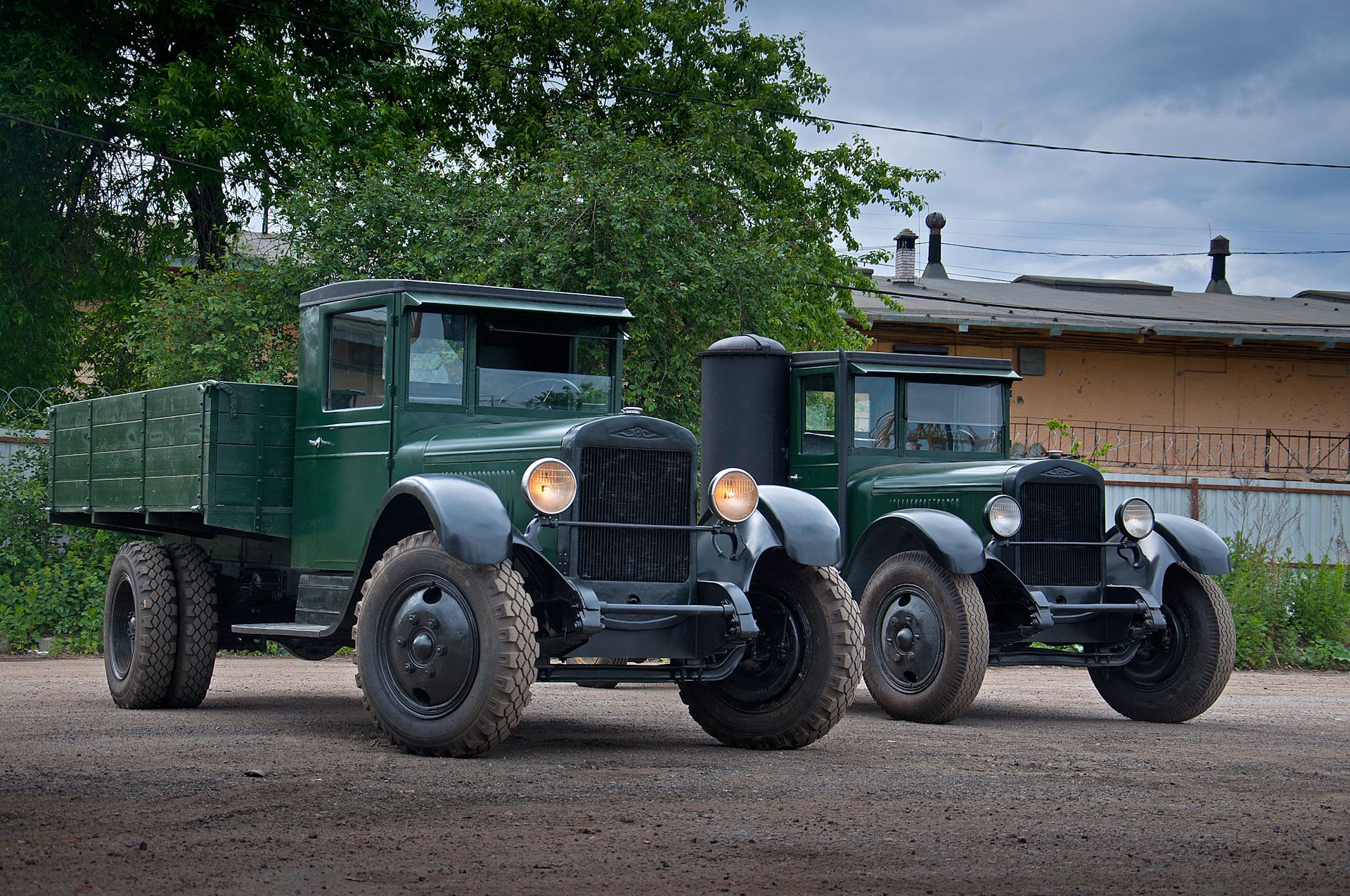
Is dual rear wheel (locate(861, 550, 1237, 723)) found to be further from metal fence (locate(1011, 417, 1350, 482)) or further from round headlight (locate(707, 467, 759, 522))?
metal fence (locate(1011, 417, 1350, 482))

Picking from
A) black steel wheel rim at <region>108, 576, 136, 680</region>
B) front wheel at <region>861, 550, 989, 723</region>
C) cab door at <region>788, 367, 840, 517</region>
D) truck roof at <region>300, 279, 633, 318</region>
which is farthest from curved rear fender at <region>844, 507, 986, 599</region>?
black steel wheel rim at <region>108, 576, 136, 680</region>

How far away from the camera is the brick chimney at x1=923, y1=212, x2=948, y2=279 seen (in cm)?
3472

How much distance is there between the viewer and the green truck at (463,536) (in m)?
6.33

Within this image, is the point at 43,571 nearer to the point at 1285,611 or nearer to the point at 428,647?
the point at 428,647

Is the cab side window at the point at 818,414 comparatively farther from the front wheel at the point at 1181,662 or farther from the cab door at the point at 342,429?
the cab door at the point at 342,429

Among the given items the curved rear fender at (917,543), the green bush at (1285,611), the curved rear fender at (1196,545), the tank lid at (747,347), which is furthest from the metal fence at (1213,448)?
the curved rear fender at (917,543)

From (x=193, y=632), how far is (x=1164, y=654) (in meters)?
6.44

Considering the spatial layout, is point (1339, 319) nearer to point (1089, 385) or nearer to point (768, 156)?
point (1089, 385)

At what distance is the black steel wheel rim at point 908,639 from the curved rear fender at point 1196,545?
2072 mm

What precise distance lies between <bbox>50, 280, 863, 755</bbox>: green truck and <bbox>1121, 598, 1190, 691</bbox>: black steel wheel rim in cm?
337

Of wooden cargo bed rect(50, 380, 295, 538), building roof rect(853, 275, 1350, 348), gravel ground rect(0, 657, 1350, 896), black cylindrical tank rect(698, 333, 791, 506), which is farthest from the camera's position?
building roof rect(853, 275, 1350, 348)

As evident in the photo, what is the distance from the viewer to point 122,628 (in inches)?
362

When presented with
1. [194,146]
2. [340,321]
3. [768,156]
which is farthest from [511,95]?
[340,321]

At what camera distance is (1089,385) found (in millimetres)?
26188
